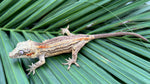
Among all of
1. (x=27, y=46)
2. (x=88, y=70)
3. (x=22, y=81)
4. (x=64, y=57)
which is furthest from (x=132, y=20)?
(x=22, y=81)

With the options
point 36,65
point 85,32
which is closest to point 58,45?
point 36,65

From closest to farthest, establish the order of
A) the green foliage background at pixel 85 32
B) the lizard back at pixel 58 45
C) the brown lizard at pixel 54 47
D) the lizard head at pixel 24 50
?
1. the green foliage background at pixel 85 32
2. the lizard head at pixel 24 50
3. the brown lizard at pixel 54 47
4. the lizard back at pixel 58 45

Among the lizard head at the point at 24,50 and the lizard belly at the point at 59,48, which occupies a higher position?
the lizard head at the point at 24,50

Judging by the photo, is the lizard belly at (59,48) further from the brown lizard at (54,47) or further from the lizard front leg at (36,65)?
the lizard front leg at (36,65)

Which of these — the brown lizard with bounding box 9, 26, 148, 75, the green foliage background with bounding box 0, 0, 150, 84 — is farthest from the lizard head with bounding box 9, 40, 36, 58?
the green foliage background with bounding box 0, 0, 150, 84

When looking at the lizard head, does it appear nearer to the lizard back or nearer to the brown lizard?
the brown lizard

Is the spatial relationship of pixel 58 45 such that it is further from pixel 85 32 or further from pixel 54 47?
pixel 85 32

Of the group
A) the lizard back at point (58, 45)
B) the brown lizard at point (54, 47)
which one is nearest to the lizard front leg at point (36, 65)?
the brown lizard at point (54, 47)
